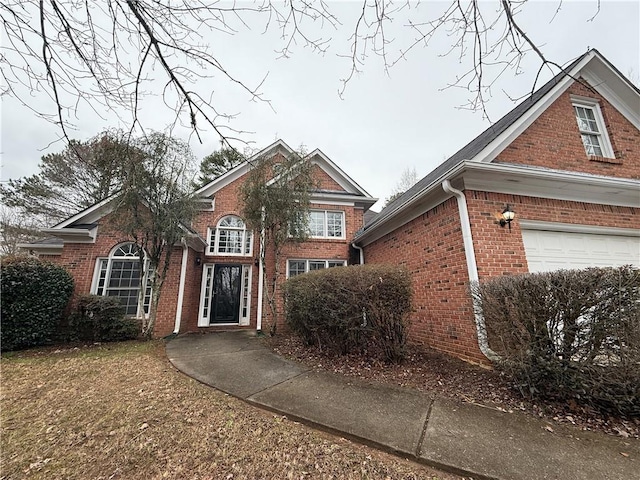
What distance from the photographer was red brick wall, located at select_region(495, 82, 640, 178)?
563cm

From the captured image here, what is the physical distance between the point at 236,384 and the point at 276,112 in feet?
11.9

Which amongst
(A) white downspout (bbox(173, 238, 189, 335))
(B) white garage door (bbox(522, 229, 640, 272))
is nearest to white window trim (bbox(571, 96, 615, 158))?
(B) white garage door (bbox(522, 229, 640, 272))

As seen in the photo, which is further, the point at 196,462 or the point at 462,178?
the point at 462,178

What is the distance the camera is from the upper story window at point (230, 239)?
31.3 ft

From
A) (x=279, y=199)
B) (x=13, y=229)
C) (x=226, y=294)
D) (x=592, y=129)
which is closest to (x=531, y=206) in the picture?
(x=592, y=129)

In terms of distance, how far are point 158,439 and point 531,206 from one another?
265 inches

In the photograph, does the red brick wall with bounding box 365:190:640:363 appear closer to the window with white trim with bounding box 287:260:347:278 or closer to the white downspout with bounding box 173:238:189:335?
the window with white trim with bounding box 287:260:347:278

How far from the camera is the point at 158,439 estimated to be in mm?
2473

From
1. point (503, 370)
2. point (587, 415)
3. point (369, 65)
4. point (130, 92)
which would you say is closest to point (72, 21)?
point (130, 92)

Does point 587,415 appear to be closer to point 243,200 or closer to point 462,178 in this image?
point 462,178

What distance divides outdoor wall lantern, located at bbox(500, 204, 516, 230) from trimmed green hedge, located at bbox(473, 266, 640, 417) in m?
1.86

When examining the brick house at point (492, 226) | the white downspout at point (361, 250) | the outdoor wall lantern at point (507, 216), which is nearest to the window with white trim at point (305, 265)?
the brick house at point (492, 226)

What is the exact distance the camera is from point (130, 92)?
2.48m

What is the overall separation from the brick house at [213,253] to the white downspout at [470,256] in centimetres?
491
